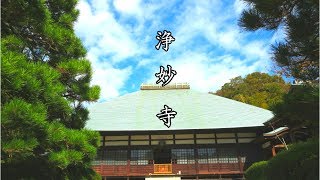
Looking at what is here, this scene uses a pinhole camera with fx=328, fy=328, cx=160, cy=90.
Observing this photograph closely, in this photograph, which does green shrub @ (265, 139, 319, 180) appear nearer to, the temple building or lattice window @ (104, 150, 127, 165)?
the temple building

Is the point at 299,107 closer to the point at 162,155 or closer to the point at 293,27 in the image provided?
the point at 293,27

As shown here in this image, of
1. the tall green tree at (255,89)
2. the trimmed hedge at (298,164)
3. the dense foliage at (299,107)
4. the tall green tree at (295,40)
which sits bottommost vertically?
the trimmed hedge at (298,164)

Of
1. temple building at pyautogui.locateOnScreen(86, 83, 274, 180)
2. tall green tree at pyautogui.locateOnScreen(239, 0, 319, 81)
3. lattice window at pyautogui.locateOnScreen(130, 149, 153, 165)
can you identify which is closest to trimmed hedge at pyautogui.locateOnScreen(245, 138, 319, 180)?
tall green tree at pyautogui.locateOnScreen(239, 0, 319, 81)

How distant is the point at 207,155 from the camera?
17.5 metres

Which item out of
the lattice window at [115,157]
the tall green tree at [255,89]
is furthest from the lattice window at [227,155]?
the tall green tree at [255,89]

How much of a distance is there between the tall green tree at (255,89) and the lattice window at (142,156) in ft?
57.4

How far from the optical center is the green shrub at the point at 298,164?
16.9ft

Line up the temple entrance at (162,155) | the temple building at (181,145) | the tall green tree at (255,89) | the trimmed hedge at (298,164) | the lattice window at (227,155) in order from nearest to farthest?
the trimmed hedge at (298,164) < the temple building at (181,145) < the lattice window at (227,155) < the temple entrance at (162,155) < the tall green tree at (255,89)

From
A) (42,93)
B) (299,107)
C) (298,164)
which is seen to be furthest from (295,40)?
(42,93)

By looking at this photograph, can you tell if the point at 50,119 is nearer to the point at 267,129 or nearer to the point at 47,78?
the point at 47,78

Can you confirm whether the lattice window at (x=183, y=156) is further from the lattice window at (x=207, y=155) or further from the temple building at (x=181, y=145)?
the lattice window at (x=207, y=155)

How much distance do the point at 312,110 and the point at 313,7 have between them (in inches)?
58.8

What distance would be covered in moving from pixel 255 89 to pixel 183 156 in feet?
67.2

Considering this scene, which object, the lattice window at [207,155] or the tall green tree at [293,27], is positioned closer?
the tall green tree at [293,27]
